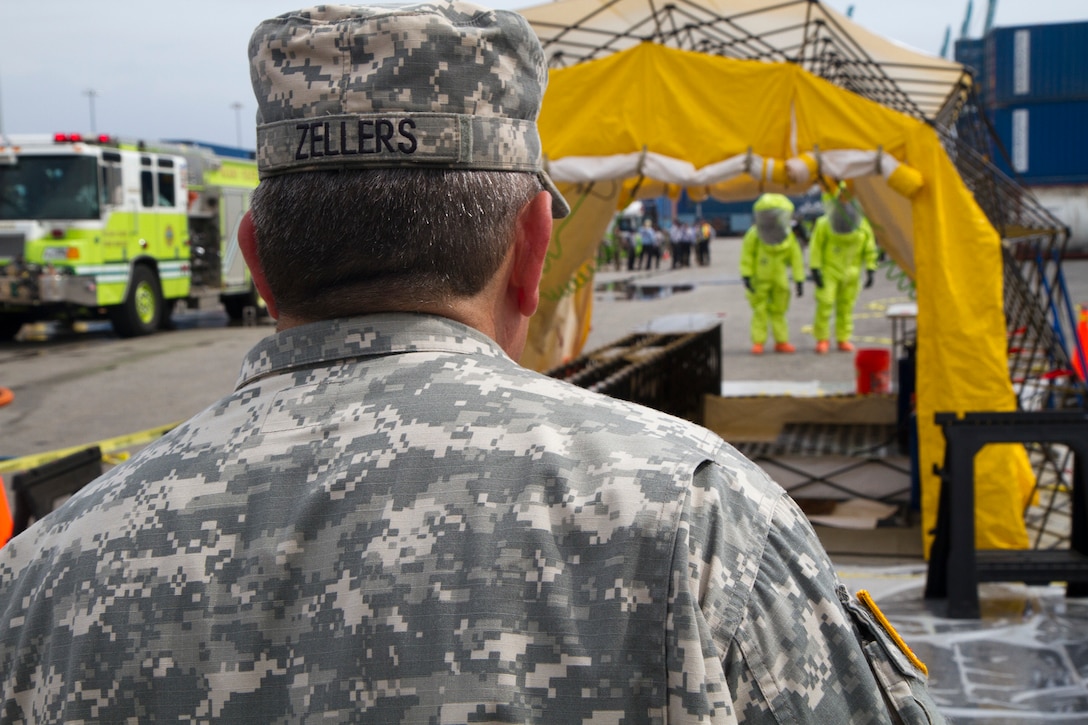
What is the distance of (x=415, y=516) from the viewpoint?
951mm

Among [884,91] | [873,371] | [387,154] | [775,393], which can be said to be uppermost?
[884,91]

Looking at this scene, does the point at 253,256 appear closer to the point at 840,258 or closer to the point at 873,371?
the point at 873,371

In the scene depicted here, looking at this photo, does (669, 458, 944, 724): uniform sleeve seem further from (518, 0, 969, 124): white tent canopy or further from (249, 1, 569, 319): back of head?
(518, 0, 969, 124): white tent canopy

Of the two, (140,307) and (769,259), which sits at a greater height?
(769,259)

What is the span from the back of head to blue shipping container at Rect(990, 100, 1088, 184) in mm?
32119

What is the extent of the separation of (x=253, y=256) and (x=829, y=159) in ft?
15.2

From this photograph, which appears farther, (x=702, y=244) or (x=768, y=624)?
(x=702, y=244)

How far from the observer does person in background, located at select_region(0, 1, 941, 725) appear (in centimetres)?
90

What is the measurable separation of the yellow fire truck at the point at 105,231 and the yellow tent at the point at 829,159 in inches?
417

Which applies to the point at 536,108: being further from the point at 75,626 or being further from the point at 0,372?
the point at 0,372

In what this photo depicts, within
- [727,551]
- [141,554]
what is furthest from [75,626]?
[727,551]

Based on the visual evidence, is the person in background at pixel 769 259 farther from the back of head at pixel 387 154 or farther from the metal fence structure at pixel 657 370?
the back of head at pixel 387 154

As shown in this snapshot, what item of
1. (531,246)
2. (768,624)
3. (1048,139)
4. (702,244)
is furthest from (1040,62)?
(768,624)

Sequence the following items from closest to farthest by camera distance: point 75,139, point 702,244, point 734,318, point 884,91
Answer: point 884,91 → point 75,139 → point 734,318 → point 702,244
